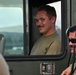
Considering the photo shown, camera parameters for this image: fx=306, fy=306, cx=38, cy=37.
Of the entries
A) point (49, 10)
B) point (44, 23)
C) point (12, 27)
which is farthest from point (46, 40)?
point (12, 27)

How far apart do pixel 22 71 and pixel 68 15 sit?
701 millimetres

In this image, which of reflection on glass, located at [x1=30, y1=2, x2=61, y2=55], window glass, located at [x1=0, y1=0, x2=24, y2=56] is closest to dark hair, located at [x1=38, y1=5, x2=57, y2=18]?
reflection on glass, located at [x1=30, y1=2, x2=61, y2=55]

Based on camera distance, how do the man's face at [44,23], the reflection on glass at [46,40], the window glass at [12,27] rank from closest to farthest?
the window glass at [12,27] < the reflection on glass at [46,40] < the man's face at [44,23]

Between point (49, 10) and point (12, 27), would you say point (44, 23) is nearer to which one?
point (49, 10)

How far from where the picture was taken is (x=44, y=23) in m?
3.13

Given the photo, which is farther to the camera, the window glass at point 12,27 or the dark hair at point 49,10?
the dark hair at point 49,10

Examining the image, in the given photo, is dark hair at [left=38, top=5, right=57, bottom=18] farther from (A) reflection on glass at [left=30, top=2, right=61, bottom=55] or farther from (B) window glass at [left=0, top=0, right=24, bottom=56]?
(B) window glass at [left=0, top=0, right=24, bottom=56]

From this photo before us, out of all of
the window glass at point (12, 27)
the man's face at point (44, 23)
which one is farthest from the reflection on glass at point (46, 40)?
the window glass at point (12, 27)

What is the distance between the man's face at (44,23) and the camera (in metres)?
3.12

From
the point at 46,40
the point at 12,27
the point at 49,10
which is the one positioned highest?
the point at 49,10

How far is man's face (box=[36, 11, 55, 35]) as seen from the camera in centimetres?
312

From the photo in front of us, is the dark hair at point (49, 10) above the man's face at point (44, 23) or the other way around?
above

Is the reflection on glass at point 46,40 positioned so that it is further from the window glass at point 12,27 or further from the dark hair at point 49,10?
the window glass at point 12,27

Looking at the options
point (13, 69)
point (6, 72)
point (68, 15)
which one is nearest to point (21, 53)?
point (13, 69)
